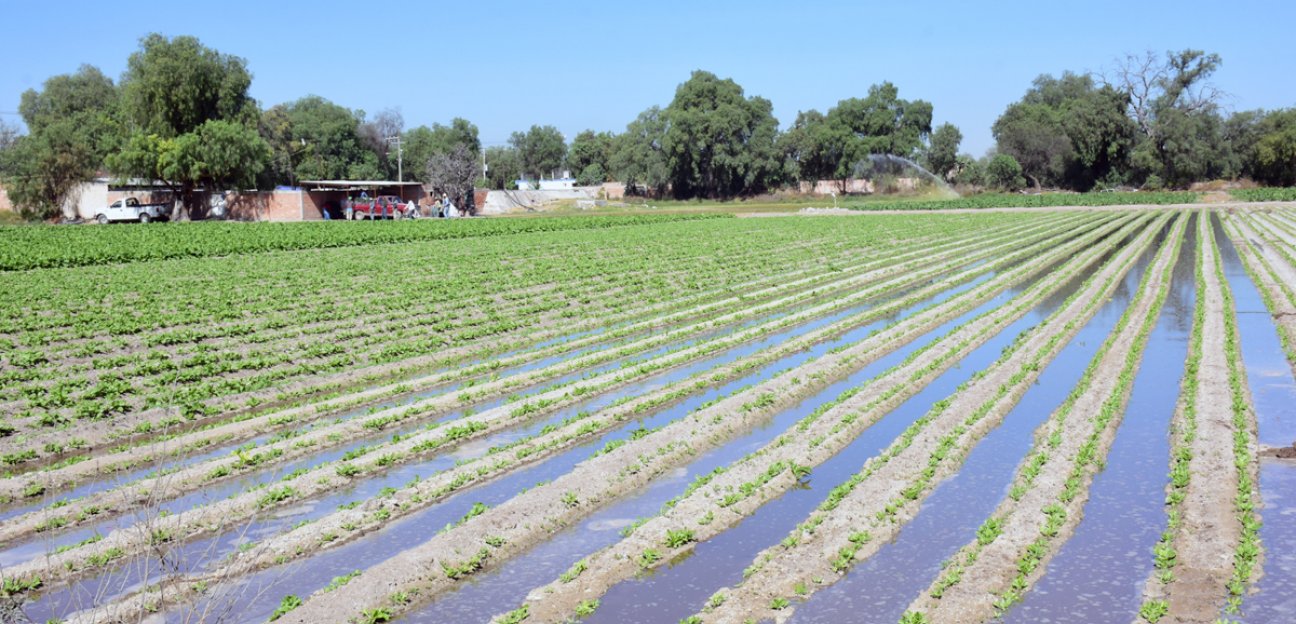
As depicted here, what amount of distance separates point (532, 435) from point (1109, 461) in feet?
18.8

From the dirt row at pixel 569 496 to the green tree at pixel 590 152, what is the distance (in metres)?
134

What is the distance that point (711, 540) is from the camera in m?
8.55

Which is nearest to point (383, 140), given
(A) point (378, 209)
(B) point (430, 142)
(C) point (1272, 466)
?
(B) point (430, 142)

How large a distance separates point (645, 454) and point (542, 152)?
150147mm

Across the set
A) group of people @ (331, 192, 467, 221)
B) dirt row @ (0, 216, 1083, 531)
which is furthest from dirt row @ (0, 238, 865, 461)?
group of people @ (331, 192, 467, 221)

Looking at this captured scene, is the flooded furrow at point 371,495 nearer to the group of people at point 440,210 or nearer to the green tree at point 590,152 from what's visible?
the group of people at point 440,210

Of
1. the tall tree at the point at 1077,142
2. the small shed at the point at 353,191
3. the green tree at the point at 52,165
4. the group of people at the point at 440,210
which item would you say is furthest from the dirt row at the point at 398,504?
the tall tree at the point at 1077,142

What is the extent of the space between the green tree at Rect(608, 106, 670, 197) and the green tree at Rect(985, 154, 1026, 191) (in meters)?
32.6

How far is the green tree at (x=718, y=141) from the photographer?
104688mm

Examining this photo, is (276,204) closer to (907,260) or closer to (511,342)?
(907,260)

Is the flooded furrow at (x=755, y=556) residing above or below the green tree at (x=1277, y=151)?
below

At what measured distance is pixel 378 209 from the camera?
67.6 metres

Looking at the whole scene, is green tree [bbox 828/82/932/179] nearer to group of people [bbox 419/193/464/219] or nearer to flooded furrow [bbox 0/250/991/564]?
group of people [bbox 419/193/464/219]

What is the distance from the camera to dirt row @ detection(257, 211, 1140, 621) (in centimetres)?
756
